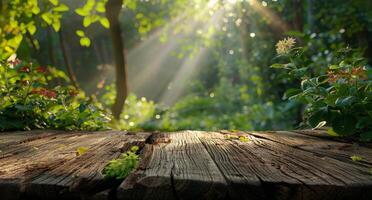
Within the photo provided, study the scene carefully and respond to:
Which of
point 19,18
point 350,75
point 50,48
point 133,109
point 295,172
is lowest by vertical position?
point 295,172

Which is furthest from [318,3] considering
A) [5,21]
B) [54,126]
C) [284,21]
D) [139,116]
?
[54,126]

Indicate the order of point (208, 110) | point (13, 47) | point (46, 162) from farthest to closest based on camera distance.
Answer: point (208, 110), point (13, 47), point (46, 162)

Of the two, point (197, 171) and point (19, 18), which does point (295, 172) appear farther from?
point (19, 18)

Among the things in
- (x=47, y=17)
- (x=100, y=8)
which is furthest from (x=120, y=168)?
(x=100, y=8)

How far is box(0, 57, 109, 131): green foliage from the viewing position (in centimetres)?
301

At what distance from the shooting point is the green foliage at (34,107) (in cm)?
301

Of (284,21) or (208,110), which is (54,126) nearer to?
(284,21)

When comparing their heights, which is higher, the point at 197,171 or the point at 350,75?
the point at 350,75

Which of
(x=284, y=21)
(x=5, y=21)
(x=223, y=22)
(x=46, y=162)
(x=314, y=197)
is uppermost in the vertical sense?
(x=223, y=22)

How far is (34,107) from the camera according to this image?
10.2 ft

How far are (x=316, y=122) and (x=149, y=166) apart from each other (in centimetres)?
93

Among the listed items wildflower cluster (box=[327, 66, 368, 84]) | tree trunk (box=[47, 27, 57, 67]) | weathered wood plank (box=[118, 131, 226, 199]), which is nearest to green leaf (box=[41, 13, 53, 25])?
tree trunk (box=[47, 27, 57, 67])

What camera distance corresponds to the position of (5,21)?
453cm

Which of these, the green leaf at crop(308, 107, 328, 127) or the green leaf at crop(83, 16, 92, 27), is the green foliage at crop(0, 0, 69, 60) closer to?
the green leaf at crop(83, 16, 92, 27)
